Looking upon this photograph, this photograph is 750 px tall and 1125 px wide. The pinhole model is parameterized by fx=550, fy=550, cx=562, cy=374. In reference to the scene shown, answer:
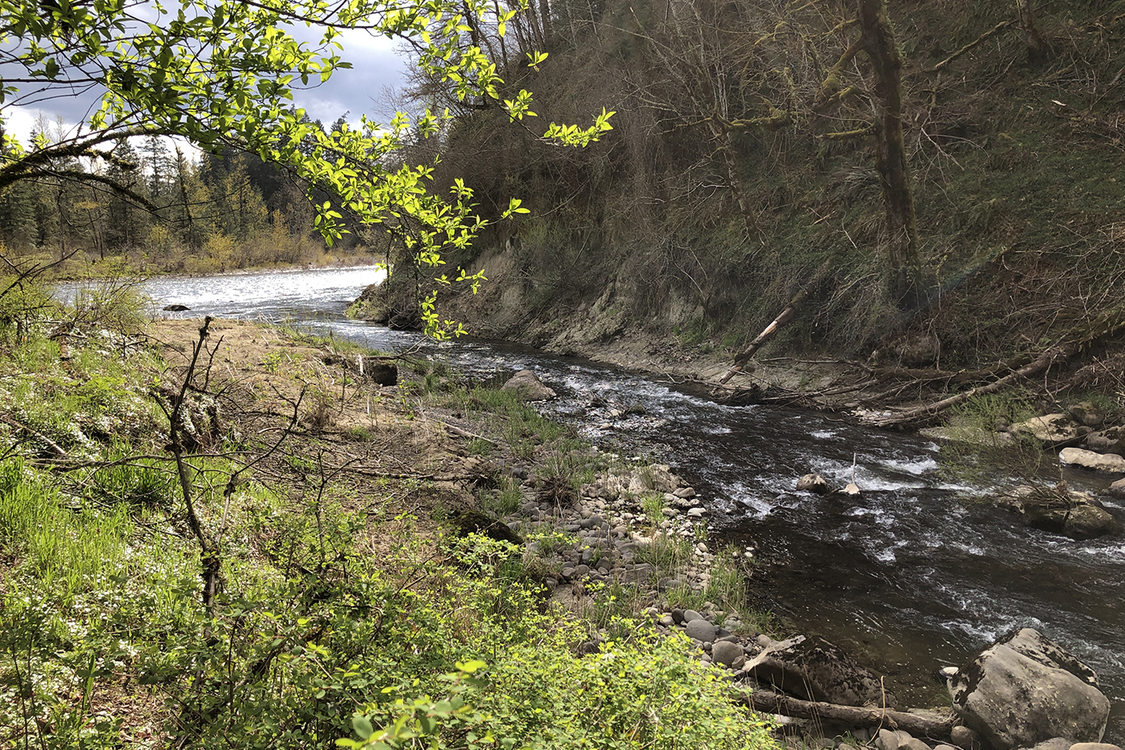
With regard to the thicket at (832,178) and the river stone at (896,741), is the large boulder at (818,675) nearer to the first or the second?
the river stone at (896,741)

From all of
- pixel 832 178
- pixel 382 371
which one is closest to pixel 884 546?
pixel 382 371

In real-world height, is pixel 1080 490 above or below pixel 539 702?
below

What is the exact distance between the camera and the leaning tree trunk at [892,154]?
10398 mm

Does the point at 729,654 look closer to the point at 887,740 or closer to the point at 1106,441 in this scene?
the point at 887,740

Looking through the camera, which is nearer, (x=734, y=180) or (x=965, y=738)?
(x=965, y=738)

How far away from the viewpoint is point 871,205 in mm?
13406

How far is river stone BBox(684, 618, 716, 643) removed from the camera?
5012 millimetres

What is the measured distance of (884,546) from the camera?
6.59 m

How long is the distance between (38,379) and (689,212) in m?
16.7

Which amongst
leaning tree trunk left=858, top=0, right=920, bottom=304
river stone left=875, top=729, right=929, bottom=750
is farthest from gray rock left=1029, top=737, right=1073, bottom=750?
leaning tree trunk left=858, top=0, right=920, bottom=304

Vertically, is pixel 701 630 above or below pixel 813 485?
below

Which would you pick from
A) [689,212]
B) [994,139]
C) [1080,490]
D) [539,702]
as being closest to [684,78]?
[689,212]

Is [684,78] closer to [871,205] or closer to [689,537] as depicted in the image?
[871,205]

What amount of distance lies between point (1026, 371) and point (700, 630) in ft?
27.0
